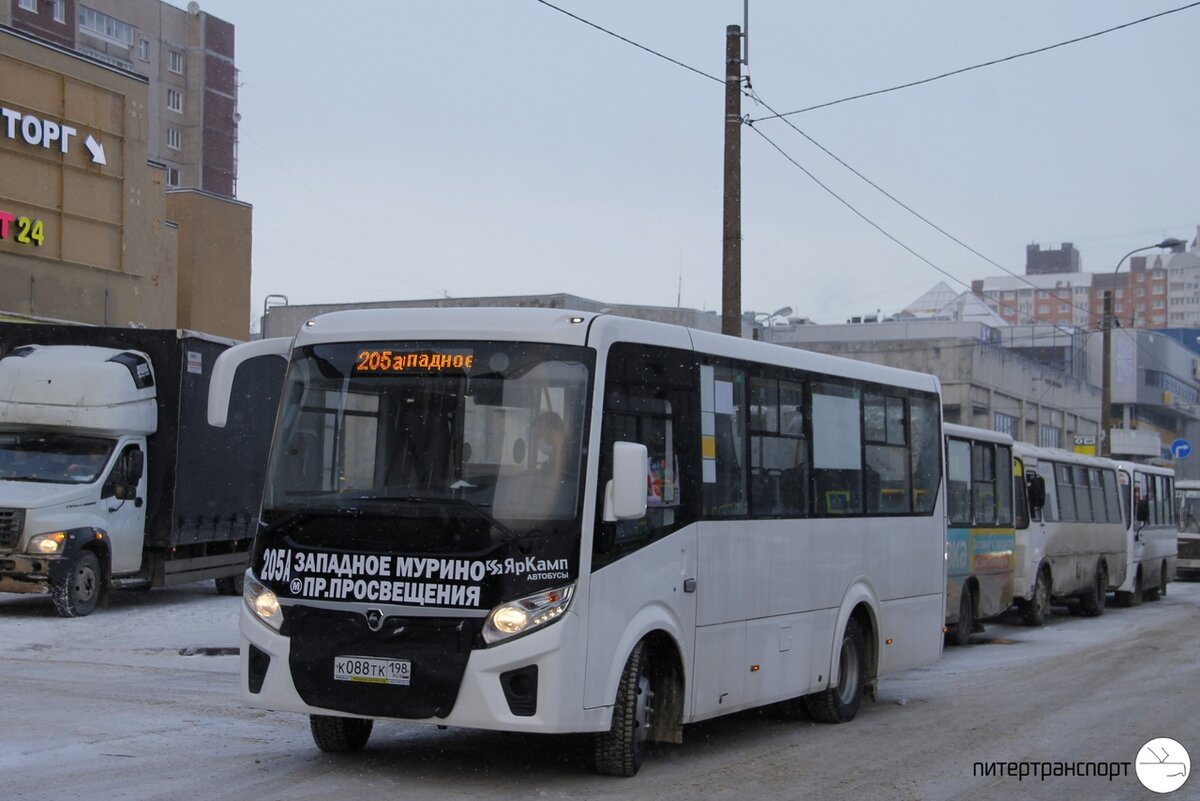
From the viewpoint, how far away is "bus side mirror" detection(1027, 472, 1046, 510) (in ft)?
72.3

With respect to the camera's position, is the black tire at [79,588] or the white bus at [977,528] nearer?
the black tire at [79,588]

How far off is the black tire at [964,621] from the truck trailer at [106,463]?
10.0m

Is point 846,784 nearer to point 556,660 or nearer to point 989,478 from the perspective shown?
point 556,660

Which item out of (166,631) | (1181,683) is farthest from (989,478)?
(166,631)

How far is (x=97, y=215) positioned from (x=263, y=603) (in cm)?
2340

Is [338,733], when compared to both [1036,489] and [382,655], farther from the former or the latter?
[1036,489]

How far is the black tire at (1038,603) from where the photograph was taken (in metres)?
22.9

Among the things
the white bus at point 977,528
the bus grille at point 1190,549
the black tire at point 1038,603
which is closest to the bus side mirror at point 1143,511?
the black tire at point 1038,603

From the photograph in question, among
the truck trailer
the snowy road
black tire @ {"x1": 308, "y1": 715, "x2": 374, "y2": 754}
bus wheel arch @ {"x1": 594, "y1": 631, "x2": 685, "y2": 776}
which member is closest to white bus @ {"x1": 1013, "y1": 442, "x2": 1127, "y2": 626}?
the snowy road

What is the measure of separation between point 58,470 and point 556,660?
11.9 m

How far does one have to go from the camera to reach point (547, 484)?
8.48 m

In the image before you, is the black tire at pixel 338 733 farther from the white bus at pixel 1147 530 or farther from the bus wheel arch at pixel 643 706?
the white bus at pixel 1147 530

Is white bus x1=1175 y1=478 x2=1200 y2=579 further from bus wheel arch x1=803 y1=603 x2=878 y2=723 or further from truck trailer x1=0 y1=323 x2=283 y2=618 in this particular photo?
bus wheel arch x1=803 y1=603 x2=878 y2=723

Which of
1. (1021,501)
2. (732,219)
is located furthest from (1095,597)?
(732,219)
